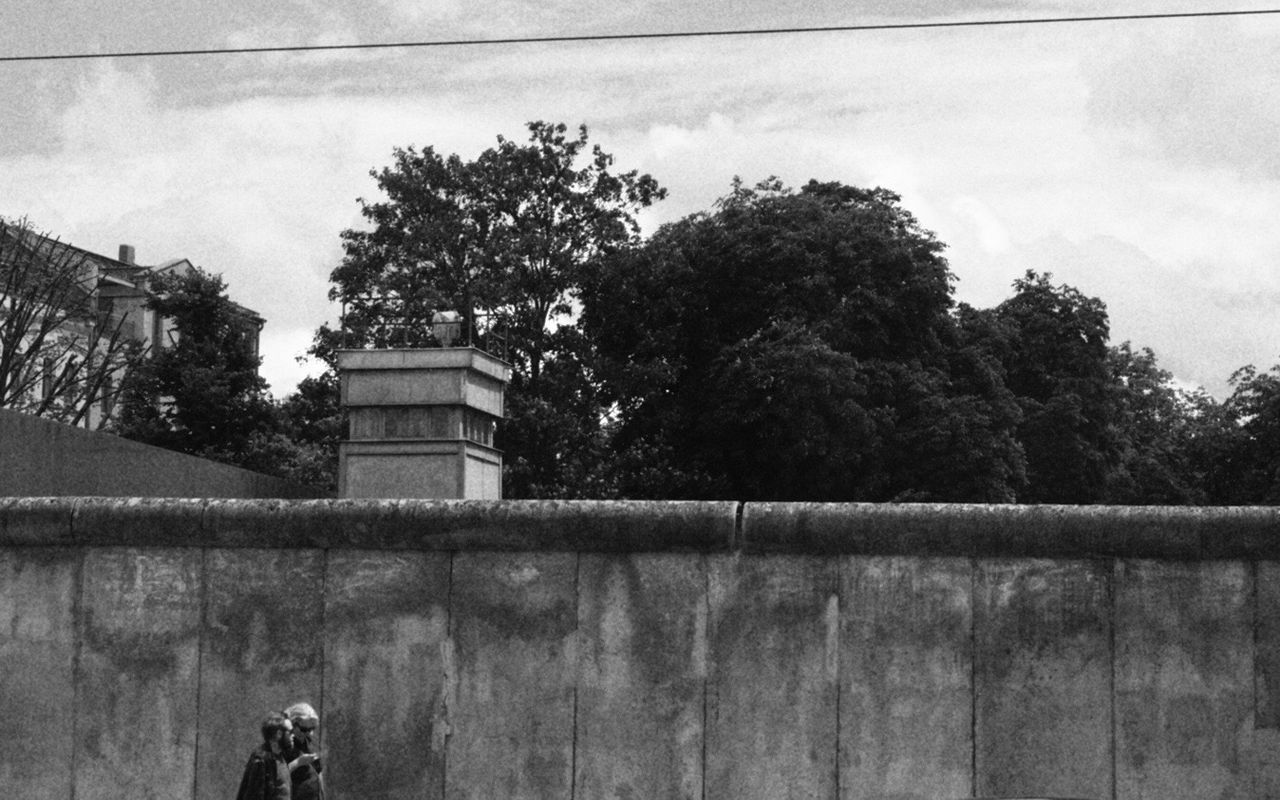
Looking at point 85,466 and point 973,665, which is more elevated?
point 85,466

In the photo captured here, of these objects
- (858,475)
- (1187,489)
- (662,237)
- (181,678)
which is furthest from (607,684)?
(1187,489)

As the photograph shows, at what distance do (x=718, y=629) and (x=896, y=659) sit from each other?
3.63 ft

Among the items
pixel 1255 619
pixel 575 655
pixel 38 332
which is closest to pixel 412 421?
pixel 575 655

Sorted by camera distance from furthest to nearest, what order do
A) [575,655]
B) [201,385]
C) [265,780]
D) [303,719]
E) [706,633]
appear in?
[201,385] < [575,655] < [706,633] < [303,719] < [265,780]

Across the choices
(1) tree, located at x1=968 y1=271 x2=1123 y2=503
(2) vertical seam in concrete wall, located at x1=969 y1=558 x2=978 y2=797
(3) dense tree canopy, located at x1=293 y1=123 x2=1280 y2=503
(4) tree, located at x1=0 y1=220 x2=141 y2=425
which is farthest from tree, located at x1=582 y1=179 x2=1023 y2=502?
(2) vertical seam in concrete wall, located at x1=969 y1=558 x2=978 y2=797

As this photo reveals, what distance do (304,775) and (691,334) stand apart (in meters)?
41.4

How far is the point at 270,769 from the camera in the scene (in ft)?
32.2

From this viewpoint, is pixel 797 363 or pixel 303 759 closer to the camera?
pixel 303 759

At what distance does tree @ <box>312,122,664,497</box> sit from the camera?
50375 mm

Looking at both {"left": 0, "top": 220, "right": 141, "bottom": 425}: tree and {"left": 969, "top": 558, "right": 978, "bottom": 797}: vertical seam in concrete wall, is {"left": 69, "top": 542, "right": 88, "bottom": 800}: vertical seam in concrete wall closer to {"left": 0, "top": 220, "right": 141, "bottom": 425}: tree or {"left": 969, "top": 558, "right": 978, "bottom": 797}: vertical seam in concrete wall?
{"left": 969, "top": 558, "right": 978, "bottom": 797}: vertical seam in concrete wall

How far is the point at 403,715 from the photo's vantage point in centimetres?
1156

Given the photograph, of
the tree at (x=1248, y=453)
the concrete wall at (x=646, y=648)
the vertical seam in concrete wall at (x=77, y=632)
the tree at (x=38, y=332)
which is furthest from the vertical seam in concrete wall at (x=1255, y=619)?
the tree at (x=1248, y=453)

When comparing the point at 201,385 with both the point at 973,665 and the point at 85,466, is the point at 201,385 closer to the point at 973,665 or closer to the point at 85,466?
the point at 85,466

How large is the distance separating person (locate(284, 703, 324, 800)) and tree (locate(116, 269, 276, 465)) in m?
48.2
